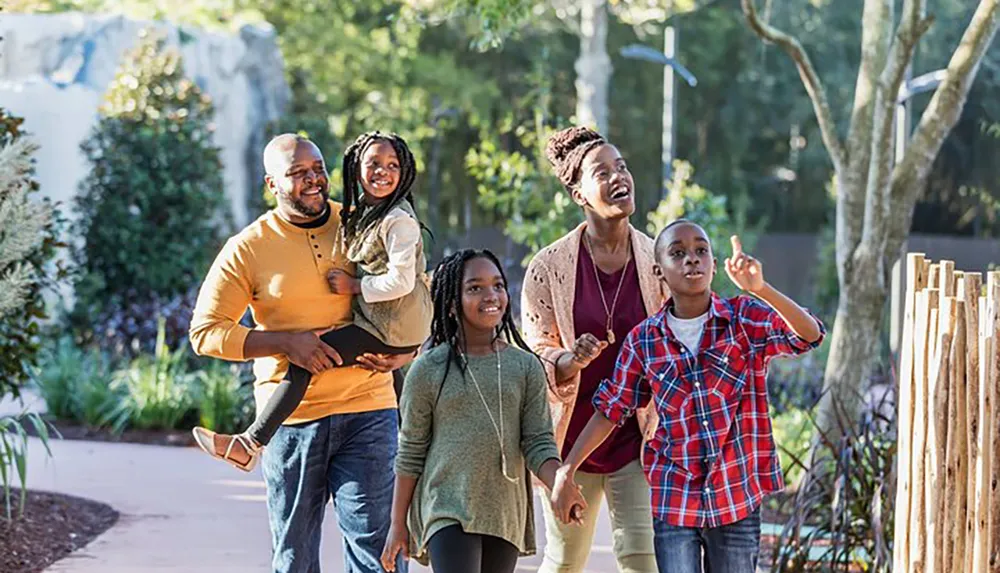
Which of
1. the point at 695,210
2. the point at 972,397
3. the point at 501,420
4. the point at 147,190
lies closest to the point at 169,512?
the point at 501,420

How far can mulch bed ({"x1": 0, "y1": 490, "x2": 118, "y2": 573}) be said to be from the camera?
27.0 feet

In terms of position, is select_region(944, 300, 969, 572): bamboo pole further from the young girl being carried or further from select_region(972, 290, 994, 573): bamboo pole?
the young girl being carried

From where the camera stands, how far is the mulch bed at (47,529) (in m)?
8.22

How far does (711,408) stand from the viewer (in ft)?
17.1

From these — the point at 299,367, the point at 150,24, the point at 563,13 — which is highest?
the point at 563,13

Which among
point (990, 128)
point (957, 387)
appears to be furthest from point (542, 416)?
point (990, 128)

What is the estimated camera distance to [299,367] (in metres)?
5.50

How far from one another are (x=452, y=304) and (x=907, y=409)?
1.40m

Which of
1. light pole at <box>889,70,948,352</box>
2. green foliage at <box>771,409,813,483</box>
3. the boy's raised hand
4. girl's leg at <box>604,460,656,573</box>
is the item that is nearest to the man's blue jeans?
girl's leg at <box>604,460,656,573</box>

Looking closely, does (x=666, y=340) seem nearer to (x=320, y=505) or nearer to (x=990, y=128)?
(x=320, y=505)

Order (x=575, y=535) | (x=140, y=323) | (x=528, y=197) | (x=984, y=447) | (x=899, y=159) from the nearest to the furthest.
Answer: (x=984, y=447)
(x=575, y=535)
(x=899, y=159)
(x=528, y=197)
(x=140, y=323)

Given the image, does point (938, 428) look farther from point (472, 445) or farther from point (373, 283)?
point (373, 283)

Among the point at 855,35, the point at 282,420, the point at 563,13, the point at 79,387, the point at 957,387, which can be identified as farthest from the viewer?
the point at 855,35

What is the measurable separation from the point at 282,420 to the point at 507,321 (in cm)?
79
